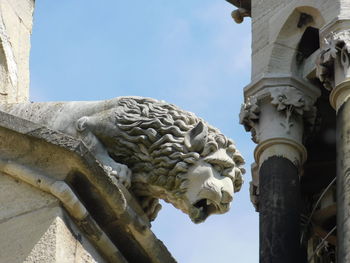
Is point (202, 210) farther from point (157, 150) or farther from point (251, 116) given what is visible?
point (251, 116)

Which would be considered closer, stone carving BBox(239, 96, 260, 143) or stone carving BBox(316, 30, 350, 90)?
stone carving BBox(316, 30, 350, 90)

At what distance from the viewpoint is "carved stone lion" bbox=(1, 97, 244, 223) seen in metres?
7.74

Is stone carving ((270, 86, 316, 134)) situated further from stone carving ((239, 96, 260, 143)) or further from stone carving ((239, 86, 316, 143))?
stone carving ((239, 96, 260, 143))

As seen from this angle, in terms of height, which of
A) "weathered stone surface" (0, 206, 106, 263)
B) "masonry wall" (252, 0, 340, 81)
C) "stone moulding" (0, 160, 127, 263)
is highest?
"masonry wall" (252, 0, 340, 81)

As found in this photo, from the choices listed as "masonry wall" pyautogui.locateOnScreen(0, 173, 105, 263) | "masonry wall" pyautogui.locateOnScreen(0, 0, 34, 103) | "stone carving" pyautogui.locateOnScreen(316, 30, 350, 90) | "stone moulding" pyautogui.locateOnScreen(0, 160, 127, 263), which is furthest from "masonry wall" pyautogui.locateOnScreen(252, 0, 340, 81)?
"masonry wall" pyautogui.locateOnScreen(0, 173, 105, 263)

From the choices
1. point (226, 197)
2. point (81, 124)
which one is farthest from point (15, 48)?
point (226, 197)

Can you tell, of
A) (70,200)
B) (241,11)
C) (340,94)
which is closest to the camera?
(70,200)

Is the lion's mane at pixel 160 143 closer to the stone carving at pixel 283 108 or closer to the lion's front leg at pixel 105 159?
the lion's front leg at pixel 105 159

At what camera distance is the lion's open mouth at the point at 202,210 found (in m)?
7.75

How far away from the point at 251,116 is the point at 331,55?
1608 millimetres

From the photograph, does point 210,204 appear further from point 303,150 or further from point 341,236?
point 303,150

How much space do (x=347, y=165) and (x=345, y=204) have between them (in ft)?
2.55

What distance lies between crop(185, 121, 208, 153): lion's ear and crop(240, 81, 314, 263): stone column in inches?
594

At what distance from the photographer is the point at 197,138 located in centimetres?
780
